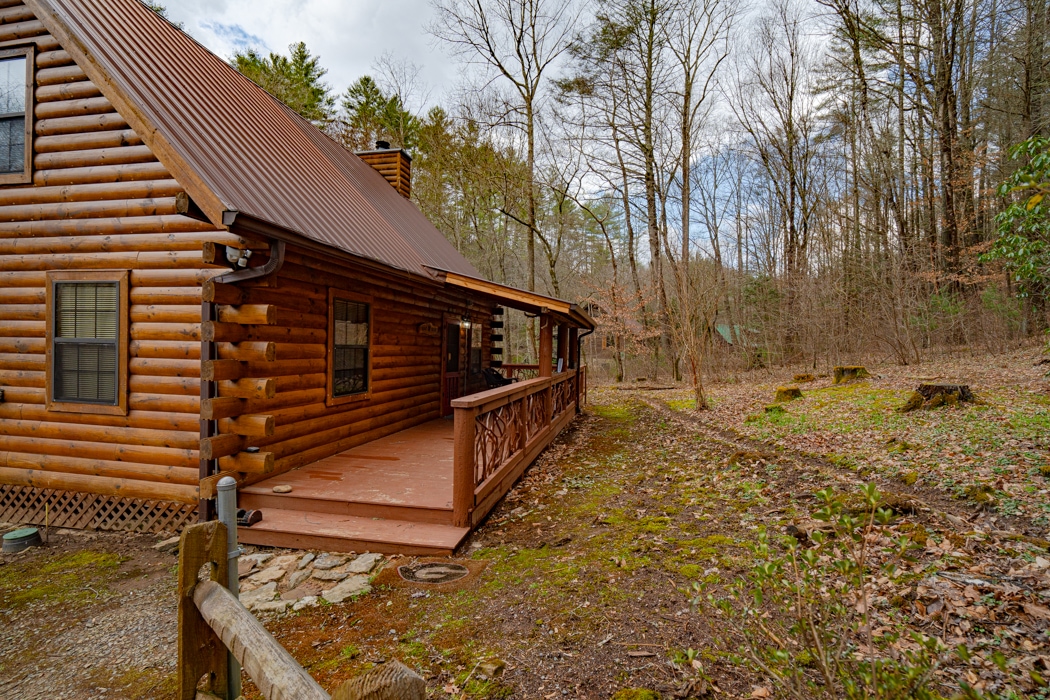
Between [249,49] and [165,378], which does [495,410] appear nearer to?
[165,378]

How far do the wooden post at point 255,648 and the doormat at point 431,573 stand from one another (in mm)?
1715

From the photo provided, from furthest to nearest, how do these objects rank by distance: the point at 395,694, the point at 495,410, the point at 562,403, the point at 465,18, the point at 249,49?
the point at 249,49 → the point at 465,18 → the point at 562,403 → the point at 495,410 → the point at 395,694

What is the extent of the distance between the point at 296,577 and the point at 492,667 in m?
2.20

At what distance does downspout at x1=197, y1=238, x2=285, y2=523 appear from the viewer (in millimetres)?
4863

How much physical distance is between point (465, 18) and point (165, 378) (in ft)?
54.3

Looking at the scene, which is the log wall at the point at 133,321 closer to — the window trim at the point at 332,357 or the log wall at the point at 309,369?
the log wall at the point at 309,369

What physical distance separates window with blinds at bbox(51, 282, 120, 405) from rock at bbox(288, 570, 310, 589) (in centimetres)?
312

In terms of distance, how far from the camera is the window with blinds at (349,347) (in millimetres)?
6828

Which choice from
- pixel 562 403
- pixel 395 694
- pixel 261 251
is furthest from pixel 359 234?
pixel 395 694

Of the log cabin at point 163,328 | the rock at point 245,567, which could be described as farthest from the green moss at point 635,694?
the rock at point 245,567

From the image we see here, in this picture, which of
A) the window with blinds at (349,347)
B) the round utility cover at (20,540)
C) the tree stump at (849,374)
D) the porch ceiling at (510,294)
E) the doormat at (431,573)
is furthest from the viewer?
the tree stump at (849,374)

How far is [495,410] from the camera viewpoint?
18.6 ft

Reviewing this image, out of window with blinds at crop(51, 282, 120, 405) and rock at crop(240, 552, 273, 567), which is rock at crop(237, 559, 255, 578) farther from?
window with blinds at crop(51, 282, 120, 405)

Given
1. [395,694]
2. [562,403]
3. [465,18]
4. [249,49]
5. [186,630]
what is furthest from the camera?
[249,49]
